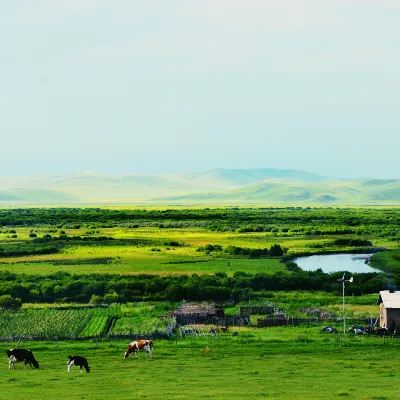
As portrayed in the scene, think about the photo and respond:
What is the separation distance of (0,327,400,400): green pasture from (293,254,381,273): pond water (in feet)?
114

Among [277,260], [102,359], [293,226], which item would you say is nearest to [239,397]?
[102,359]

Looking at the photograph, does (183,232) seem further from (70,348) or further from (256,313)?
(70,348)

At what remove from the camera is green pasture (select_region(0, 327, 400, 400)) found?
22672 millimetres

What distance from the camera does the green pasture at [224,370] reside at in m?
22.7

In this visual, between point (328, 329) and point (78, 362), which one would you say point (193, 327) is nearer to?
point (328, 329)

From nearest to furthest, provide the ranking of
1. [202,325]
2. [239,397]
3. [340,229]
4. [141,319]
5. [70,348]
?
[239,397], [70,348], [202,325], [141,319], [340,229]

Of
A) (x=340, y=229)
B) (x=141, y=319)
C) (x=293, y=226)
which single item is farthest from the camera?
(x=293, y=226)

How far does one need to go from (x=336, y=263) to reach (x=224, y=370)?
51.6m

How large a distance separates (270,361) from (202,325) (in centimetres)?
1136

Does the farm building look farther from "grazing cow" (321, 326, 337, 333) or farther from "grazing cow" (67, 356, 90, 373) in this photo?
"grazing cow" (67, 356, 90, 373)

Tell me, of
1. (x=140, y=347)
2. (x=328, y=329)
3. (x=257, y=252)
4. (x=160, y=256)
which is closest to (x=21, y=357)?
(x=140, y=347)

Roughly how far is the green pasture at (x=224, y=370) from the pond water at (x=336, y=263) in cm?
3483

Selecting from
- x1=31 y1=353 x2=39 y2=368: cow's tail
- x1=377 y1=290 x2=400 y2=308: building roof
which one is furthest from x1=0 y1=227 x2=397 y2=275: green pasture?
x1=31 y1=353 x2=39 y2=368: cow's tail

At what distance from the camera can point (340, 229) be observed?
389 feet
